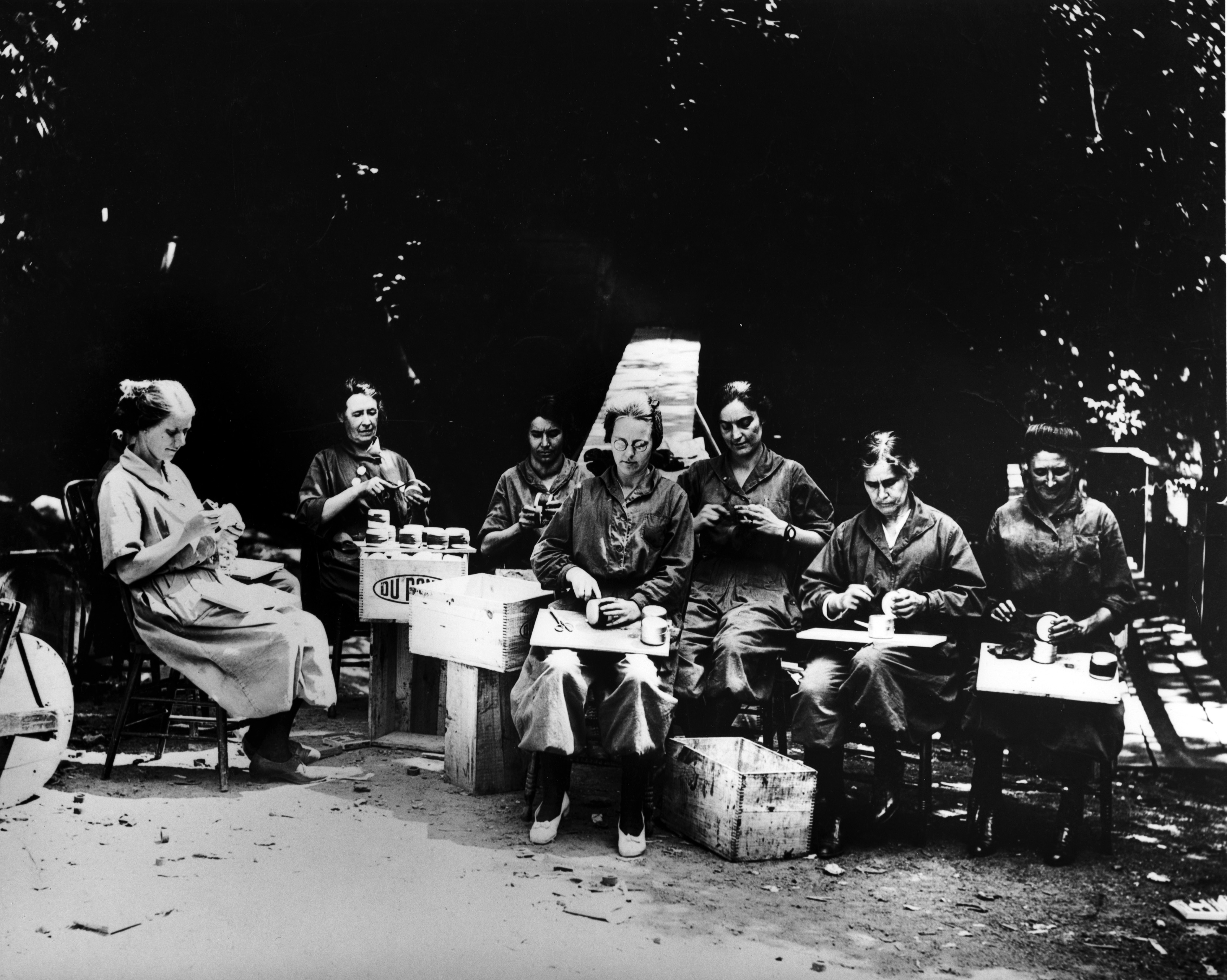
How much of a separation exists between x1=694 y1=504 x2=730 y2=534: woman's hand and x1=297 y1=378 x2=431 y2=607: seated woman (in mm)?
1202

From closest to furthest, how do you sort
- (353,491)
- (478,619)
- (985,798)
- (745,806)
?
(745,806), (985,798), (478,619), (353,491)

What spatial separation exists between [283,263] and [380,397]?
0.69m

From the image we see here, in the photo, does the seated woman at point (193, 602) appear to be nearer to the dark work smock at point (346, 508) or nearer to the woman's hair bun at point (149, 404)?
the woman's hair bun at point (149, 404)

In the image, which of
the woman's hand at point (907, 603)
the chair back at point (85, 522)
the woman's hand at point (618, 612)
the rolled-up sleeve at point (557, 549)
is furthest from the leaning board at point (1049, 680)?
the chair back at point (85, 522)

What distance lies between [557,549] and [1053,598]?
1931 millimetres

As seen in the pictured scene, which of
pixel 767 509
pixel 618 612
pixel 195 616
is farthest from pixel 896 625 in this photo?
pixel 195 616

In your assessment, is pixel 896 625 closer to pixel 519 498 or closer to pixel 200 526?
pixel 519 498

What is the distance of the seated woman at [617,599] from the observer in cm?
392

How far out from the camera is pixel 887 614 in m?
4.17

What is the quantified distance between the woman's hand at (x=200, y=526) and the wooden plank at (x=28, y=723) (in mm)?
850

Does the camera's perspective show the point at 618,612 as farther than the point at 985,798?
Yes

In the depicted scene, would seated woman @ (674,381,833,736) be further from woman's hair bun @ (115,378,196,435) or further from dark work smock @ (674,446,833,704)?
woman's hair bun @ (115,378,196,435)

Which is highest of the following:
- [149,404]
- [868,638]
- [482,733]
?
[149,404]

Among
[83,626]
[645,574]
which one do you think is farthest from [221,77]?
[645,574]
